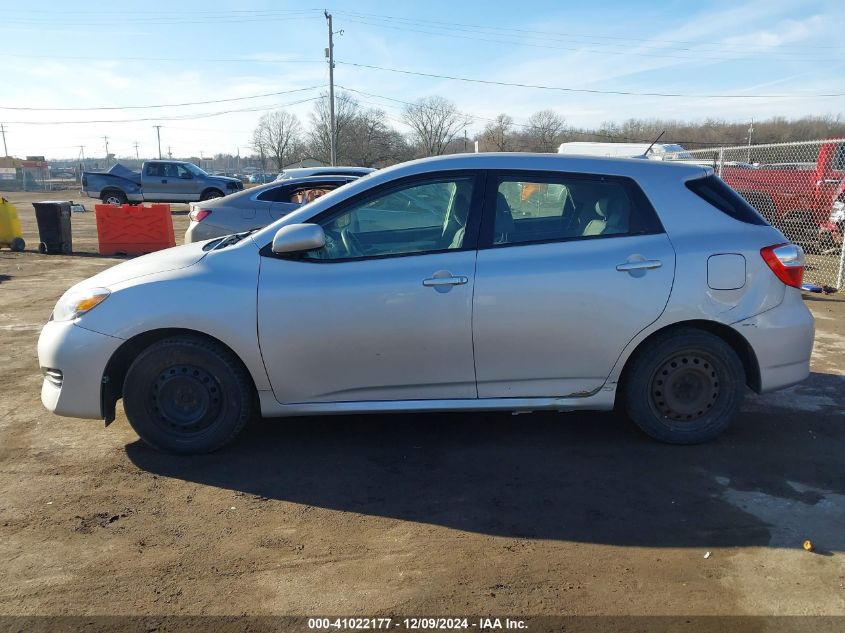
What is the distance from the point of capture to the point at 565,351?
397 centimetres

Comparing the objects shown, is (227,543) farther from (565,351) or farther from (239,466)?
(565,351)

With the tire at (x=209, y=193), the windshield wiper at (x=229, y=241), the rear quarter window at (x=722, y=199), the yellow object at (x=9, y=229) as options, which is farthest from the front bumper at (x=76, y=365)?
the tire at (x=209, y=193)

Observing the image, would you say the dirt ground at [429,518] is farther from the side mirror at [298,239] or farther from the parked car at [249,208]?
the parked car at [249,208]

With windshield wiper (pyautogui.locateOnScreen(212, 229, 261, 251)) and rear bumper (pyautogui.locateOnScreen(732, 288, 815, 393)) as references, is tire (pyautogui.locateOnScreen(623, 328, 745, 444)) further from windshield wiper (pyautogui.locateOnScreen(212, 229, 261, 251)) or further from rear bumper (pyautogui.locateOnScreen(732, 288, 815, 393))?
windshield wiper (pyautogui.locateOnScreen(212, 229, 261, 251))

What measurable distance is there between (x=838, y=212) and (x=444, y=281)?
39.8 ft

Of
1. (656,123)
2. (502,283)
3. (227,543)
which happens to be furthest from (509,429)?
(656,123)

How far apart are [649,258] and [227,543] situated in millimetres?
2846

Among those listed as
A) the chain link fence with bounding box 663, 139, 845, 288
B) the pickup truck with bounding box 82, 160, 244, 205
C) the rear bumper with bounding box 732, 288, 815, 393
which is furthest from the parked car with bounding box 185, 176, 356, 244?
the pickup truck with bounding box 82, 160, 244, 205

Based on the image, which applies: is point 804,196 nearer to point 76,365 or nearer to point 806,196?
point 806,196

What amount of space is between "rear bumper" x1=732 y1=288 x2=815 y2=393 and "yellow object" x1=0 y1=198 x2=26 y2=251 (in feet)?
50.0

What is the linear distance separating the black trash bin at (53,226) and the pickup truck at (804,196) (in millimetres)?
14405

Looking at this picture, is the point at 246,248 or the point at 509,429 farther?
the point at 509,429

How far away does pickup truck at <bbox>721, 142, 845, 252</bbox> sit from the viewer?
13.8 metres

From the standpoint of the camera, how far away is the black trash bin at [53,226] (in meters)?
13.9
